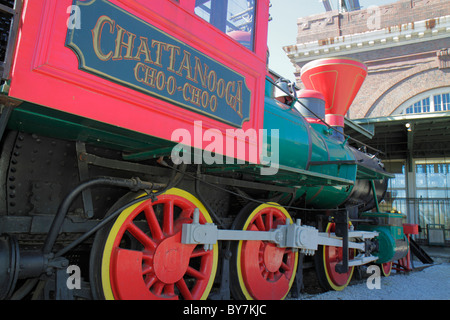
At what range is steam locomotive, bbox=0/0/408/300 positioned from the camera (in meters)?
1.51

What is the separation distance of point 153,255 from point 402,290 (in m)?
4.30

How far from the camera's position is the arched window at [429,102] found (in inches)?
649

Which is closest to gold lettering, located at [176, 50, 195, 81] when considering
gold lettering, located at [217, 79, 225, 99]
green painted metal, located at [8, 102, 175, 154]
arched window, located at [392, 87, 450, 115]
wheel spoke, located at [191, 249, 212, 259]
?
gold lettering, located at [217, 79, 225, 99]

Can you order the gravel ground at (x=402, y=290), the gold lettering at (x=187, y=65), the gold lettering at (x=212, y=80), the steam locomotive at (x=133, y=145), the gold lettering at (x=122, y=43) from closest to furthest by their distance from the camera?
the steam locomotive at (x=133, y=145), the gold lettering at (x=122, y=43), the gold lettering at (x=187, y=65), the gold lettering at (x=212, y=80), the gravel ground at (x=402, y=290)

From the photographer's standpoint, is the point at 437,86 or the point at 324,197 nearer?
the point at 324,197

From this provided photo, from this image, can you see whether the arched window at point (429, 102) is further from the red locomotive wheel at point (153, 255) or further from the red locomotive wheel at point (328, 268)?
the red locomotive wheel at point (153, 255)

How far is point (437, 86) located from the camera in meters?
16.5

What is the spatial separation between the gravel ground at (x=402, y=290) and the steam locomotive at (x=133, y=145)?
4.50 feet

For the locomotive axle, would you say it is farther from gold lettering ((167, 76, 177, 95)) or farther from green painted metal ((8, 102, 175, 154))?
gold lettering ((167, 76, 177, 95))

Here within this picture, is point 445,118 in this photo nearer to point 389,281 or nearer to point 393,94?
point 389,281

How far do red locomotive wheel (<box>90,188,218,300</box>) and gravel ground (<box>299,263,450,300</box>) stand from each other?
2011 millimetres

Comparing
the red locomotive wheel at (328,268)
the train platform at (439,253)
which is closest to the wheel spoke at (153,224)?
the red locomotive wheel at (328,268)
